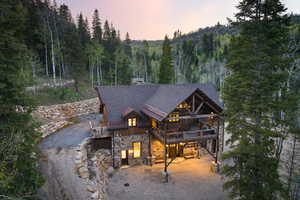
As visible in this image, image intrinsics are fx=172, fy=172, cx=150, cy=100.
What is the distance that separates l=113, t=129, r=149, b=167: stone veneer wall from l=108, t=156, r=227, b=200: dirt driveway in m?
0.79

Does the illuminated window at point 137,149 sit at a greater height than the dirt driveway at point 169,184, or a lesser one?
greater

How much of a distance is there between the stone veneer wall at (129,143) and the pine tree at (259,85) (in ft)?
30.1

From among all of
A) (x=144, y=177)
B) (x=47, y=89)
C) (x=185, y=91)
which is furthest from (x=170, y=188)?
(x=47, y=89)

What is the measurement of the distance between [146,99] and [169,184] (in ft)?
29.0

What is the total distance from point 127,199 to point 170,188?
140 inches

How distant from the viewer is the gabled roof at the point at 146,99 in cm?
1468

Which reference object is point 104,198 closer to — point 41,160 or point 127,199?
point 127,199

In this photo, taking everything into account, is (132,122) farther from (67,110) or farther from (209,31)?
(209,31)

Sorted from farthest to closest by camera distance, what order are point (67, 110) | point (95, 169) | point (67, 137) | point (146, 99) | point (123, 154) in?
point (67, 110) < point (146, 99) < point (67, 137) < point (123, 154) < point (95, 169)

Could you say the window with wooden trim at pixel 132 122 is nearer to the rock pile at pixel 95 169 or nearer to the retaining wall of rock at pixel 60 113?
the rock pile at pixel 95 169

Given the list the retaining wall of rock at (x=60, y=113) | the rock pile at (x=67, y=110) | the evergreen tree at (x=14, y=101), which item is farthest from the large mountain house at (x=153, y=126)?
the rock pile at (x=67, y=110)

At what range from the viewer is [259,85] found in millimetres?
8648

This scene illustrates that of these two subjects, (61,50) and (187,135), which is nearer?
(187,135)

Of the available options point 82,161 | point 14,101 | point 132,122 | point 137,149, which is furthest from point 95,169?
point 14,101
